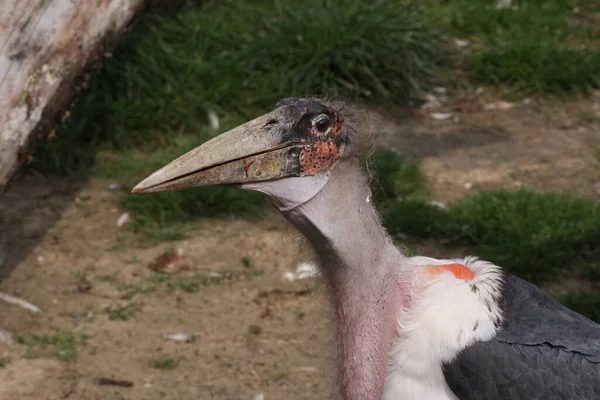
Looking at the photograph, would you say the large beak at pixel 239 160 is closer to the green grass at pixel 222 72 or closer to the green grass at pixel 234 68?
the green grass at pixel 222 72

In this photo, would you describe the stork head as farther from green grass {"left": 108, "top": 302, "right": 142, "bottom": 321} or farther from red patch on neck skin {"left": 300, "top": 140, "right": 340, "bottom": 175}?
green grass {"left": 108, "top": 302, "right": 142, "bottom": 321}

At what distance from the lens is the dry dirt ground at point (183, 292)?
433 cm

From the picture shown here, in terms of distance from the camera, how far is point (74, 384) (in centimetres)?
427

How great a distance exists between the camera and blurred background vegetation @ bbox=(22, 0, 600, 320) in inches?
213

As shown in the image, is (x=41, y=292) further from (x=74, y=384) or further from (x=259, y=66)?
(x=259, y=66)

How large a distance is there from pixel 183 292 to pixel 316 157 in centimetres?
231

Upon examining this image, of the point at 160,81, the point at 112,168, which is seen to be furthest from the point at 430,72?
the point at 112,168

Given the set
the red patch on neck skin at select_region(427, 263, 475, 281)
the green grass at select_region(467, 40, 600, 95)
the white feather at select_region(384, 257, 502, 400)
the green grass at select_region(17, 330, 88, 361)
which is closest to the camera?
the white feather at select_region(384, 257, 502, 400)

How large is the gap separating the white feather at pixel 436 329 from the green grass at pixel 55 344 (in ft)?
6.45

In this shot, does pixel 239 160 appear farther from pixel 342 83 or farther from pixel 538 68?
pixel 538 68

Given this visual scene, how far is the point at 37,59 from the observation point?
14.6ft

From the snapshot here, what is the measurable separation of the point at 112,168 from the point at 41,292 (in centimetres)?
134

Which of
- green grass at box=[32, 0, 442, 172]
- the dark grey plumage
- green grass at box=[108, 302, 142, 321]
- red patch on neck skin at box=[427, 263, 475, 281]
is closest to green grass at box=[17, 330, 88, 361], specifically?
green grass at box=[108, 302, 142, 321]

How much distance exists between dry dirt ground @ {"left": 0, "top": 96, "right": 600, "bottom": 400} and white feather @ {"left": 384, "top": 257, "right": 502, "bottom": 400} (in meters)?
0.36
